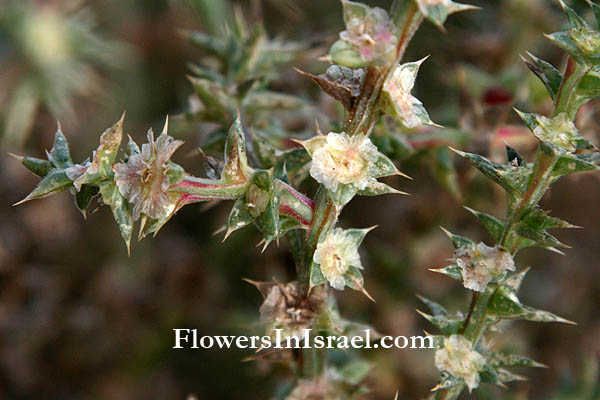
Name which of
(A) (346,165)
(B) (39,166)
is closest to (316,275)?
(A) (346,165)

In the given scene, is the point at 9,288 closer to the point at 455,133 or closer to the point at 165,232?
the point at 165,232

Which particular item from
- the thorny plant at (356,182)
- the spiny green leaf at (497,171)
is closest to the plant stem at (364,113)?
the thorny plant at (356,182)

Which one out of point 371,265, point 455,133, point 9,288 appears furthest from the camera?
point 9,288

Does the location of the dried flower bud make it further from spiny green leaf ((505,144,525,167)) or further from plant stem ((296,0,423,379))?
spiny green leaf ((505,144,525,167))

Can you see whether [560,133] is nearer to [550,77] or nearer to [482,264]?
[550,77]

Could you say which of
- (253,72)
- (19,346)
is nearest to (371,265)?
(253,72)
